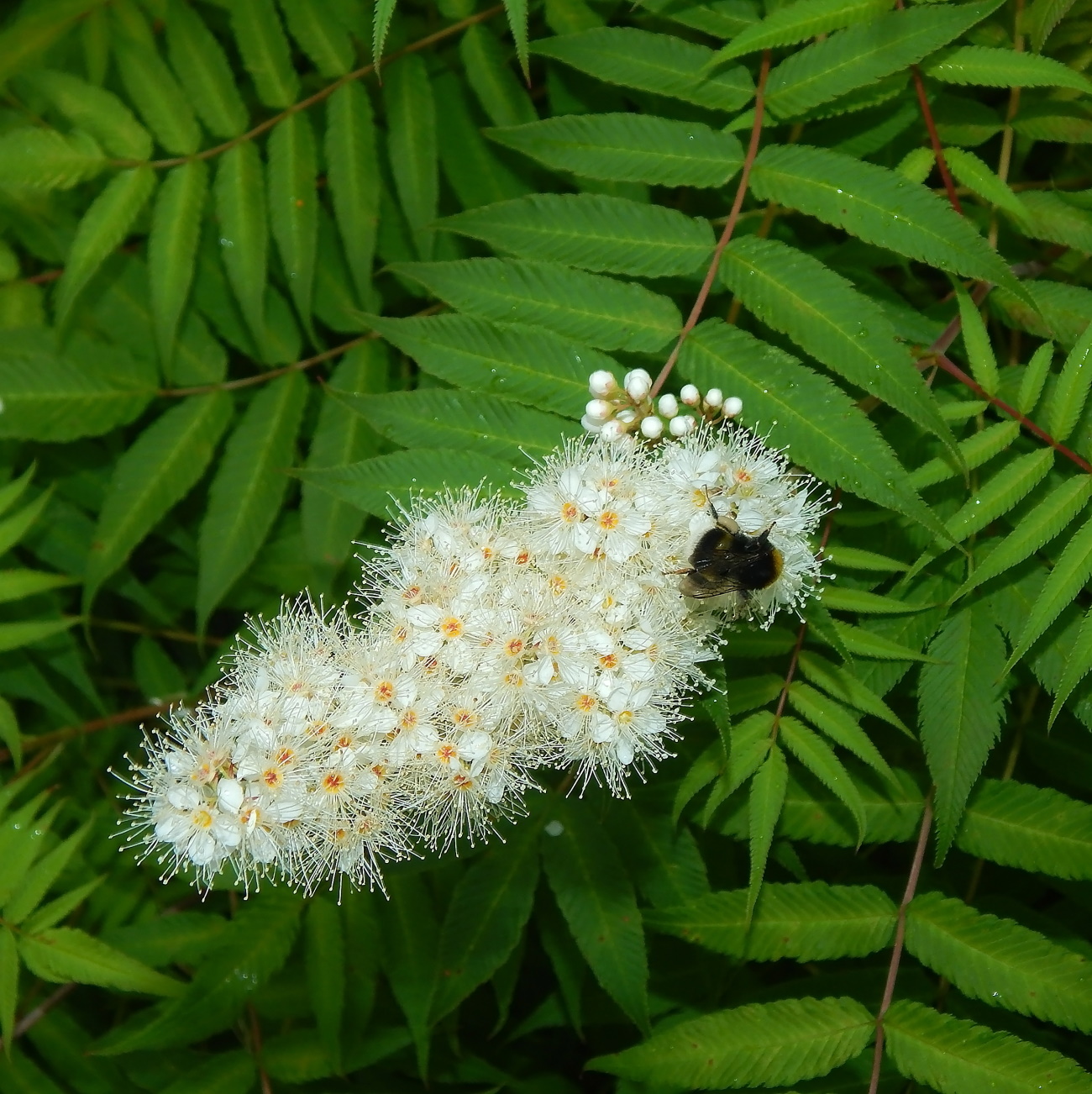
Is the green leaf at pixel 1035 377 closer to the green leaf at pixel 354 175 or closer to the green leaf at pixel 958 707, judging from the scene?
the green leaf at pixel 958 707

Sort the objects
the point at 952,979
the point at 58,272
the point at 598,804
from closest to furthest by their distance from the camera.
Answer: the point at 952,979 < the point at 598,804 < the point at 58,272

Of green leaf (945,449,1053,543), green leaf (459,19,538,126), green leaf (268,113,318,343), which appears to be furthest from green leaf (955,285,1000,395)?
green leaf (268,113,318,343)

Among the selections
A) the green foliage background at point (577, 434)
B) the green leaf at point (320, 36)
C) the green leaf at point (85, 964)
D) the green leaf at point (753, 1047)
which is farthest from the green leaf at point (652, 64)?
the green leaf at point (85, 964)

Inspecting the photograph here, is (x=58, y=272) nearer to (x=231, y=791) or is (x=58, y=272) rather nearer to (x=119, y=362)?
(x=119, y=362)

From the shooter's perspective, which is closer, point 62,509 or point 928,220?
point 928,220

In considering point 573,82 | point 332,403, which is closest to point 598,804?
point 332,403

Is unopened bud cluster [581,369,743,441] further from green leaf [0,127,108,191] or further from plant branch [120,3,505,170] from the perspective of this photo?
green leaf [0,127,108,191]

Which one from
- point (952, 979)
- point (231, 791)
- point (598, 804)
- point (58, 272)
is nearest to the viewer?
point (231, 791)
